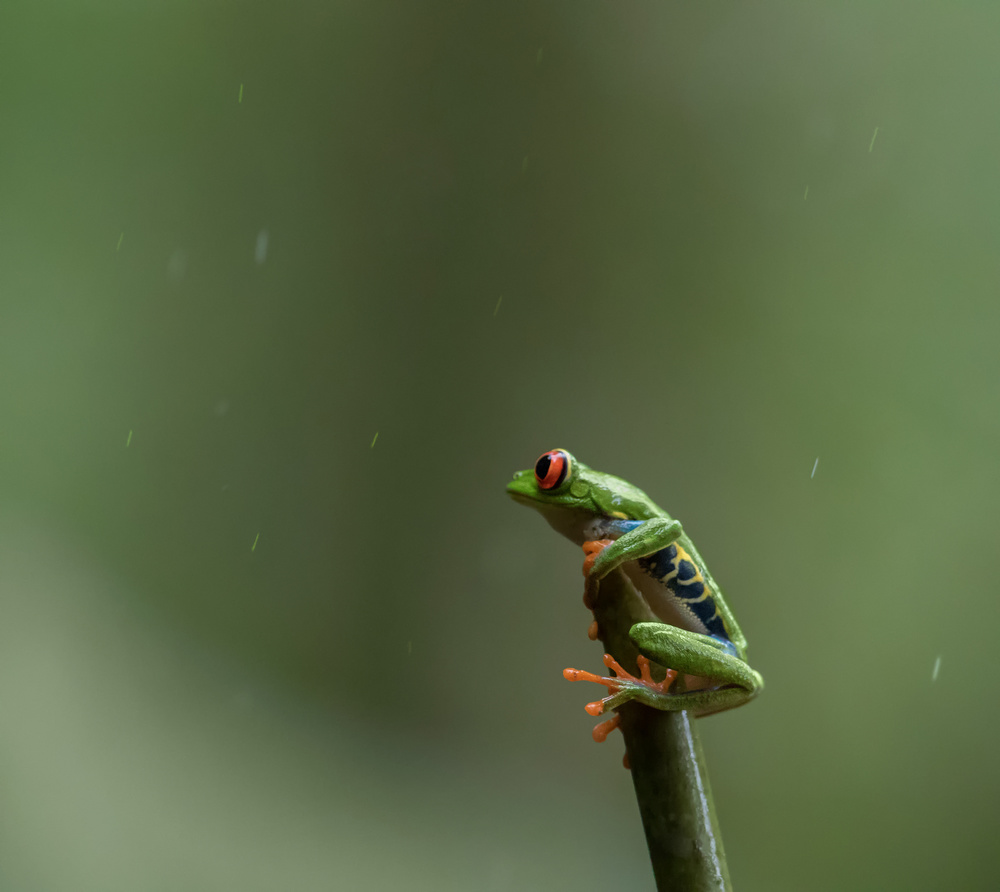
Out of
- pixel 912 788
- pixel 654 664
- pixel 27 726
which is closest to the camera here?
pixel 654 664

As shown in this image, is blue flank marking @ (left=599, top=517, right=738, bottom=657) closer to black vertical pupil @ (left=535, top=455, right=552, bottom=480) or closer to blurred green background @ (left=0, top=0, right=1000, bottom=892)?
black vertical pupil @ (left=535, top=455, right=552, bottom=480)

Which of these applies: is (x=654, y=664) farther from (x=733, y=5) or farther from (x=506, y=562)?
A: (x=733, y=5)

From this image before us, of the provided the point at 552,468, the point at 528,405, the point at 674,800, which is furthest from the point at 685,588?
the point at 528,405

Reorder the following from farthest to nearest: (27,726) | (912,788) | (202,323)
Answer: (912,788)
(202,323)
(27,726)

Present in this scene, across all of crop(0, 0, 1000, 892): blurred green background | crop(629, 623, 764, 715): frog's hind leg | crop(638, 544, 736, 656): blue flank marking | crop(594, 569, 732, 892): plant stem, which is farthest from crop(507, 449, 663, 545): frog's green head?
crop(0, 0, 1000, 892): blurred green background

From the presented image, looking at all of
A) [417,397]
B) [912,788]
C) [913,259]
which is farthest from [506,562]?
[913,259]

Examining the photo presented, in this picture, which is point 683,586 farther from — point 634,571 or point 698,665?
point 698,665
